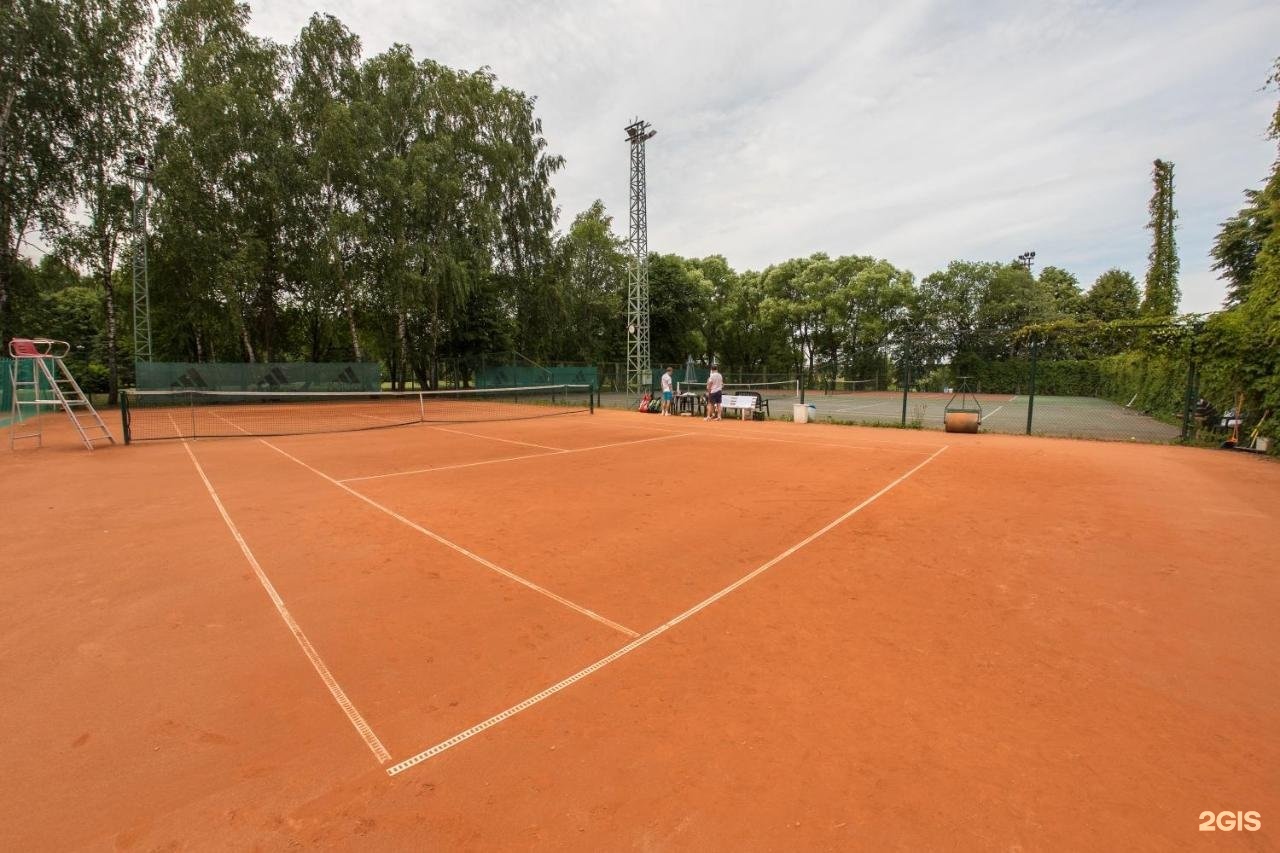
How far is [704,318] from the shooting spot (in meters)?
50.0

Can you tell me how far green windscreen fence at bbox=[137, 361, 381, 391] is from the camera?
26047 mm

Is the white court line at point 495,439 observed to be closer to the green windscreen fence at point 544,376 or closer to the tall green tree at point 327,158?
the green windscreen fence at point 544,376

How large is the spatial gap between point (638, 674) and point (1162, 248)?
5958cm

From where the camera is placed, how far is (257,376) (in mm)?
28406

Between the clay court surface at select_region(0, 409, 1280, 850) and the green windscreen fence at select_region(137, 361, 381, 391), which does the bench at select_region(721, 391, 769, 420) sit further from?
the green windscreen fence at select_region(137, 361, 381, 391)

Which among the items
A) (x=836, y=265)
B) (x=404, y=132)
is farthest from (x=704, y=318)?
(x=404, y=132)

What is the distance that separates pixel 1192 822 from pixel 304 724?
3894 mm

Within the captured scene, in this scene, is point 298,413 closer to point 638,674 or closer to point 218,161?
point 218,161

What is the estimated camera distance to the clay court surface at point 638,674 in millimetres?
2078

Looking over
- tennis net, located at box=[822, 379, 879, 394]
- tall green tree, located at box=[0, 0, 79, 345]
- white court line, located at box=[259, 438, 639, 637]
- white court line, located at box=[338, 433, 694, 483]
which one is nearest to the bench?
white court line, located at box=[338, 433, 694, 483]

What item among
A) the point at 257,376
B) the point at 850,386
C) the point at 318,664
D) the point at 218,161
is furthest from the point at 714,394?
the point at 850,386

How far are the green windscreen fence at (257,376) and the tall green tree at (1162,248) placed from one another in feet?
188

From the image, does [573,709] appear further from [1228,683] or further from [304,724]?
[1228,683]

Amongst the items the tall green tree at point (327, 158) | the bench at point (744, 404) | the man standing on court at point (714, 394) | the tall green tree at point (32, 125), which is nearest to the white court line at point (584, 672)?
the man standing on court at point (714, 394)
